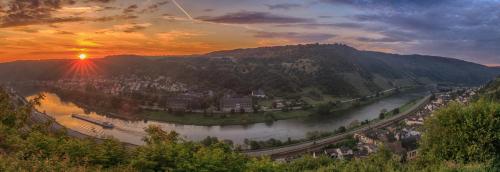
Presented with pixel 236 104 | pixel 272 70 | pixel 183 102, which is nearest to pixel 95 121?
pixel 183 102

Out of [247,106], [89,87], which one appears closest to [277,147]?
[247,106]

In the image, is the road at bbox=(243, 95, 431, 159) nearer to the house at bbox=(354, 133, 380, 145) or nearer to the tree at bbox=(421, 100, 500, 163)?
the house at bbox=(354, 133, 380, 145)

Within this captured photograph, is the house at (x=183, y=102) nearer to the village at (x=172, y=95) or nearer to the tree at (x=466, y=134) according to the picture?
the village at (x=172, y=95)

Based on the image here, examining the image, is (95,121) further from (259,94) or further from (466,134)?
(466,134)

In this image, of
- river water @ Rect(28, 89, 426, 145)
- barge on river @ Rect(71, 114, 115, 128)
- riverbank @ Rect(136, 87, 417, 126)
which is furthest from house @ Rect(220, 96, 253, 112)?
barge on river @ Rect(71, 114, 115, 128)

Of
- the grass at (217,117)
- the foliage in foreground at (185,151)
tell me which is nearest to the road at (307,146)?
the grass at (217,117)

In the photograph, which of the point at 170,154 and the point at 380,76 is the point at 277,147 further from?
the point at 380,76
